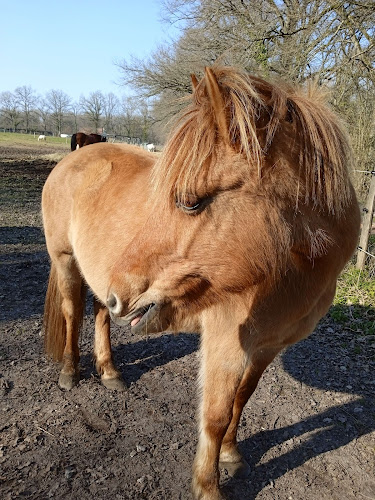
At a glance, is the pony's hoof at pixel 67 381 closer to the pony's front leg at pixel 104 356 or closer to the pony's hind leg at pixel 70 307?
the pony's hind leg at pixel 70 307

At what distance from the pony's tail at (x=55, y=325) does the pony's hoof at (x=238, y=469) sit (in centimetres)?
181

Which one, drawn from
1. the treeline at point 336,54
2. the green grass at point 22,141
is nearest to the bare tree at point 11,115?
the green grass at point 22,141

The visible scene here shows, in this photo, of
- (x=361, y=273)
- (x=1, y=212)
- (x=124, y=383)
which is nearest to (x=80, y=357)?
(x=124, y=383)

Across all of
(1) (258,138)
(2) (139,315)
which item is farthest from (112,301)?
(1) (258,138)

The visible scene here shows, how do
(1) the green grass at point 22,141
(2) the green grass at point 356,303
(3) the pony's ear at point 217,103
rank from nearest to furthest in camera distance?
(3) the pony's ear at point 217,103 < (2) the green grass at point 356,303 < (1) the green grass at point 22,141

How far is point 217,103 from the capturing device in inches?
57.3

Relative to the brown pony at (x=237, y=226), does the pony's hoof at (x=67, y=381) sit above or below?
below

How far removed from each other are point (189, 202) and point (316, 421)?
8.10ft

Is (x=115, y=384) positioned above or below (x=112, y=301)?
below

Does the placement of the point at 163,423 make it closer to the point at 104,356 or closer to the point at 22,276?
the point at 104,356

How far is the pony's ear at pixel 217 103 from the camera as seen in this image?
1410mm

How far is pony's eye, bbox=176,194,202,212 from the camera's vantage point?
4.80 feet

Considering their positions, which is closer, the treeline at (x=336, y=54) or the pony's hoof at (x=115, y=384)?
the pony's hoof at (x=115, y=384)

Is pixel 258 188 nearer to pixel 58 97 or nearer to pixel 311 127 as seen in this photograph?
pixel 311 127
